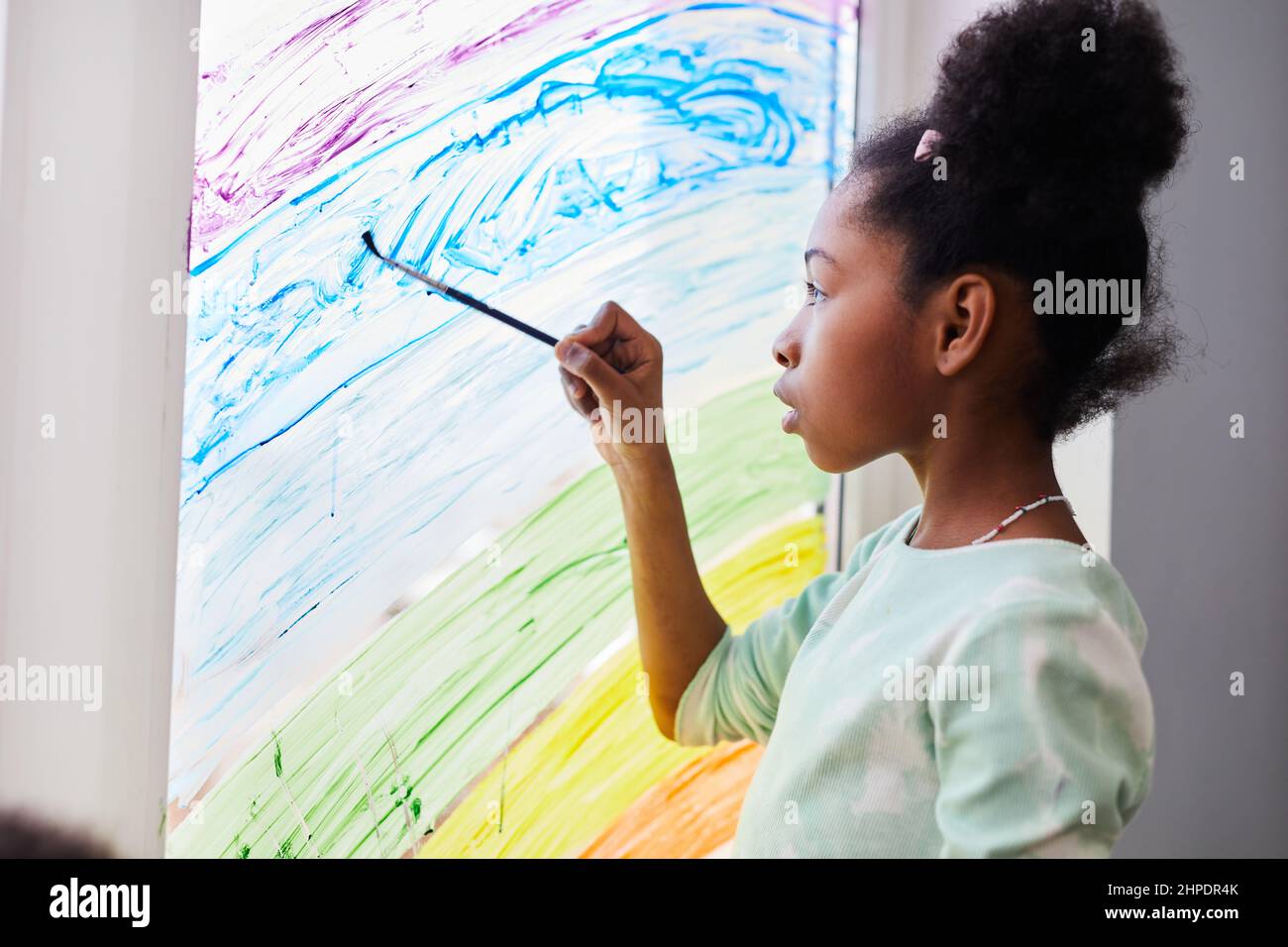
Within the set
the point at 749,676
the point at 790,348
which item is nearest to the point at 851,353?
the point at 790,348

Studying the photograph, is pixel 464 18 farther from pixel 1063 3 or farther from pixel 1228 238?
pixel 1228 238

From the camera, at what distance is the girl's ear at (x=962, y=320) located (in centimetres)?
68

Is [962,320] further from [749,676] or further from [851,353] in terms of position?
[749,676]

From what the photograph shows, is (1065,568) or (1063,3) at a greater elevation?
(1063,3)

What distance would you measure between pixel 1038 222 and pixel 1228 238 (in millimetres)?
440

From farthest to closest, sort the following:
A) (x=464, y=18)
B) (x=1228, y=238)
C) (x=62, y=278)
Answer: (x=1228, y=238) < (x=464, y=18) < (x=62, y=278)

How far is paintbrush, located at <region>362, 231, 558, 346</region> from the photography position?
2.67 ft

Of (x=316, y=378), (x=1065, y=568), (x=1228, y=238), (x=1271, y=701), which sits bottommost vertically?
(x=1271, y=701)

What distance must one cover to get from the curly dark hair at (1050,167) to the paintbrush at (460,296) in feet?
0.87

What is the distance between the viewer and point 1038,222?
68 cm

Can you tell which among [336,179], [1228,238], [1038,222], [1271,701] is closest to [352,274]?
[336,179]

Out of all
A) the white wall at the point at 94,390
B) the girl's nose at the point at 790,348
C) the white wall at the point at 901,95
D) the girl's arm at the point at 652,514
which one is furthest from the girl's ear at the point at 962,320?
the white wall at the point at 94,390

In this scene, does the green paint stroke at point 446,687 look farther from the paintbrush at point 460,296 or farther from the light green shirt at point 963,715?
the light green shirt at point 963,715

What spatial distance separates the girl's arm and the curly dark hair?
0.22m
